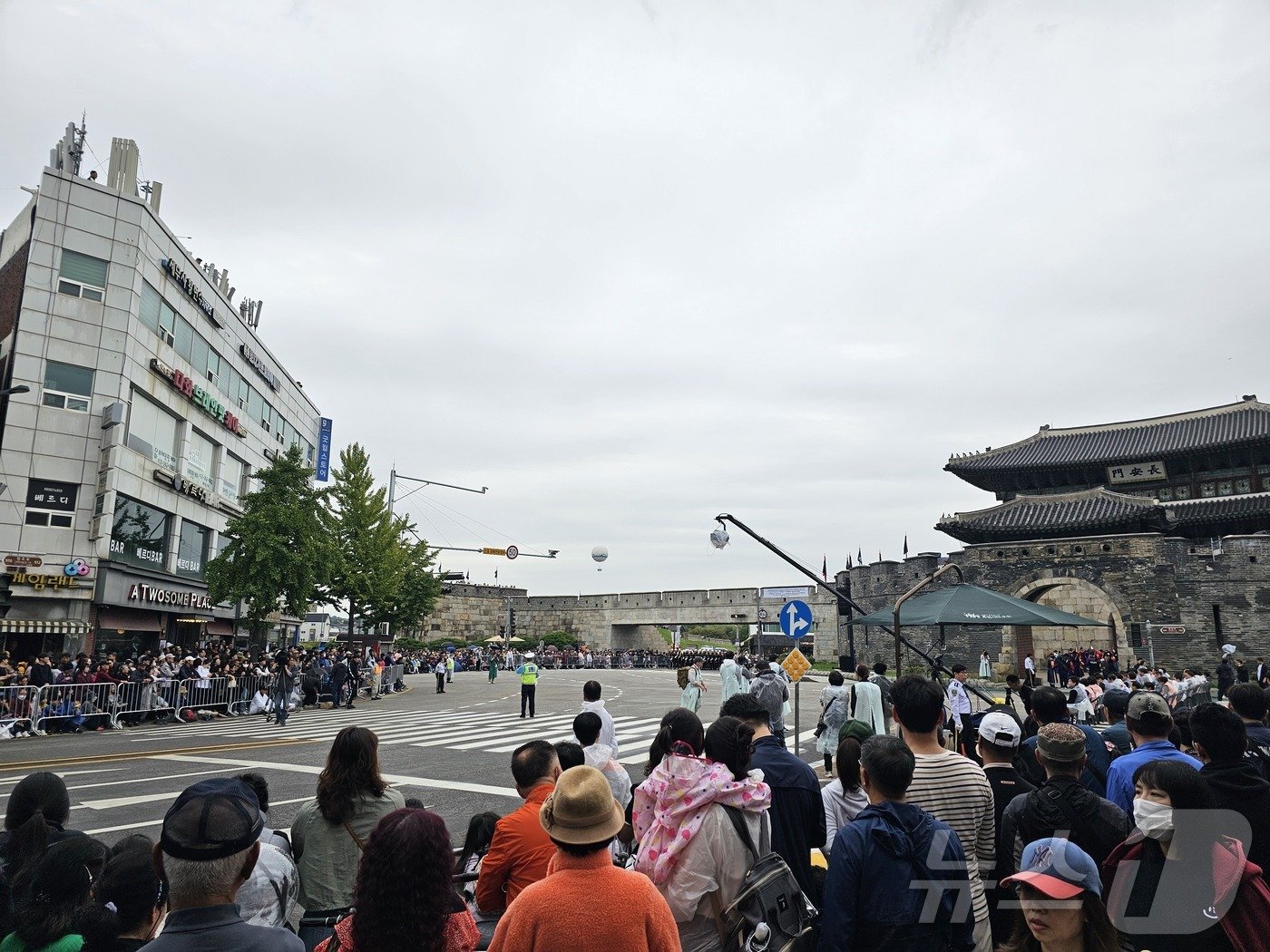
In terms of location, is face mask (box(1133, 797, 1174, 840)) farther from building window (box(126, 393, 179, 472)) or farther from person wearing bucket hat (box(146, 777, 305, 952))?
building window (box(126, 393, 179, 472))

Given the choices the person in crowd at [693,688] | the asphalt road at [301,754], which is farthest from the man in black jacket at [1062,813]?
the person in crowd at [693,688]

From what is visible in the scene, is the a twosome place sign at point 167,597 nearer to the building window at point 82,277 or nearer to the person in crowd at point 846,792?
the building window at point 82,277

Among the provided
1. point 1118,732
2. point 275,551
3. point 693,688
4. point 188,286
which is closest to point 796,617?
point 693,688

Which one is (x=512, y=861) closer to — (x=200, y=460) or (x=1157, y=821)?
(x=1157, y=821)

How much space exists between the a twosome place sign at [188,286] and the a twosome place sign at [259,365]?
407 centimetres

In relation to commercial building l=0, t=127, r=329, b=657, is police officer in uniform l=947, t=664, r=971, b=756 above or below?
below

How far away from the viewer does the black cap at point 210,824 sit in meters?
2.15

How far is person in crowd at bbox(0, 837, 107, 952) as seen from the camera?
281 cm

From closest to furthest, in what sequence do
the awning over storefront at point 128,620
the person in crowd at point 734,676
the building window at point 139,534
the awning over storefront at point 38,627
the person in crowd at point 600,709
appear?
the person in crowd at point 600,709 < the person in crowd at point 734,676 < the awning over storefront at point 38,627 < the awning over storefront at point 128,620 < the building window at point 139,534

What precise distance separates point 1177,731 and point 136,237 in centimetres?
2986

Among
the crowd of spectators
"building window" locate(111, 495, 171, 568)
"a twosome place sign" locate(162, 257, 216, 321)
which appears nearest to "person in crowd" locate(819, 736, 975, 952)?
the crowd of spectators

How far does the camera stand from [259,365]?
125ft

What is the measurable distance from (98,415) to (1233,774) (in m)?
28.2

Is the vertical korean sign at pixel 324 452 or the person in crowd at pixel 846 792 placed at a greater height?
the vertical korean sign at pixel 324 452
